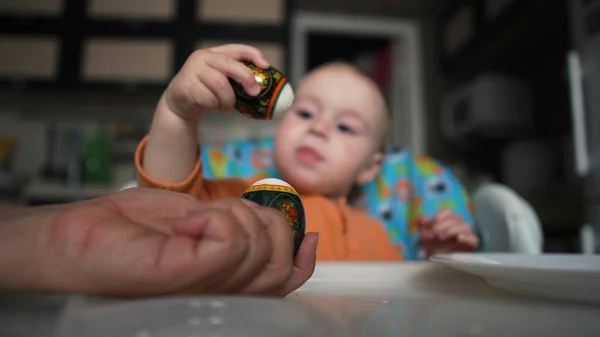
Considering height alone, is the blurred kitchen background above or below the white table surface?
above

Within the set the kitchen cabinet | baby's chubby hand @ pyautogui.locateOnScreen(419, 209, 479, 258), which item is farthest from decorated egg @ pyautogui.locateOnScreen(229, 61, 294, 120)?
the kitchen cabinet

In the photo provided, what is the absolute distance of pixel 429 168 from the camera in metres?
1.27

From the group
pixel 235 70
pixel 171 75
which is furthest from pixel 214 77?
pixel 171 75

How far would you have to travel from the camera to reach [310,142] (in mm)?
880

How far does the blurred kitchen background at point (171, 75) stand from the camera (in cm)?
242

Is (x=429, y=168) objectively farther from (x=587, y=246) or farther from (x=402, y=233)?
(x=587, y=246)

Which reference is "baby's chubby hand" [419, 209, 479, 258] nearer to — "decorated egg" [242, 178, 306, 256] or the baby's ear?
the baby's ear

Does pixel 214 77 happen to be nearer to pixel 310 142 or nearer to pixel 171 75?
pixel 310 142

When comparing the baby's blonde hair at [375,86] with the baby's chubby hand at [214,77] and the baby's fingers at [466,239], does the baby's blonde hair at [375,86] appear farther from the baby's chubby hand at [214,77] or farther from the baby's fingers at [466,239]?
the baby's chubby hand at [214,77]

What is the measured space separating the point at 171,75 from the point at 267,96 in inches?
81.4

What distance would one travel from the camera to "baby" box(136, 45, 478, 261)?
0.55 meters

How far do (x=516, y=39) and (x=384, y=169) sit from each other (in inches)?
69.8

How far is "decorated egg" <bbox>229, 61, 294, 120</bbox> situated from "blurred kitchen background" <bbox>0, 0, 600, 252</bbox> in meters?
1.90

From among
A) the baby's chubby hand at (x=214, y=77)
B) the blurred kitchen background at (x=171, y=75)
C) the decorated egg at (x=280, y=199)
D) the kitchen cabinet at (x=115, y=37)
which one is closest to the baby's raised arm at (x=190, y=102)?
the baby's chubby hand at (x=214, y=77)
